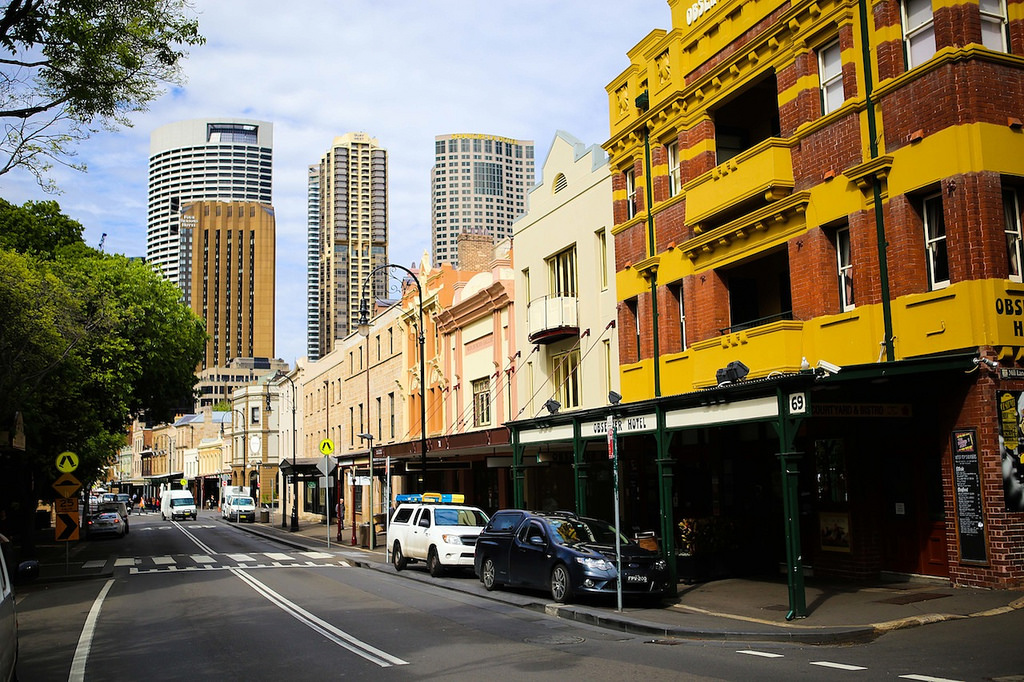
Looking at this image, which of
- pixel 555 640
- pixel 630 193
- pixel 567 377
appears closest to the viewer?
pixel 555 640

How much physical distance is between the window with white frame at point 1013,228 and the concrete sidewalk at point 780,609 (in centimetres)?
509

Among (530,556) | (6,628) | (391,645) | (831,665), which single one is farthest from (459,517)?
(6,628)

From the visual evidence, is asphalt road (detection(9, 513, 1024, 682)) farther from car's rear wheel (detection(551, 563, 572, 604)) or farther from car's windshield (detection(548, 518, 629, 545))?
car's windshield (detection(548, 518, 629, 545))

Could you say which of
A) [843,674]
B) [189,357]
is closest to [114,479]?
[189,357]

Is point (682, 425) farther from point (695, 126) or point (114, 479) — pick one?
point (114, 479)

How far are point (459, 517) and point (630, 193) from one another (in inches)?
380

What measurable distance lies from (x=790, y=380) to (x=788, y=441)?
37.1 inches

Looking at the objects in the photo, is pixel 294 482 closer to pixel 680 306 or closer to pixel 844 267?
pixel 680 306

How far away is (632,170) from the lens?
24766 millimetres

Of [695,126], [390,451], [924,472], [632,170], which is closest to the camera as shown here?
[924,472]

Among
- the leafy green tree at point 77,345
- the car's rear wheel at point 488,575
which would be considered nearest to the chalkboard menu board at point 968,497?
the car's rear wheel at point 488,575

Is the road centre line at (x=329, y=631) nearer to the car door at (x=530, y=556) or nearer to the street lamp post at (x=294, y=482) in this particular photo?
the car door at (x=530, y=556)

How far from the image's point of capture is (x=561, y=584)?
16.4 meters

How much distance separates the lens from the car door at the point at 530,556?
1706 cm
